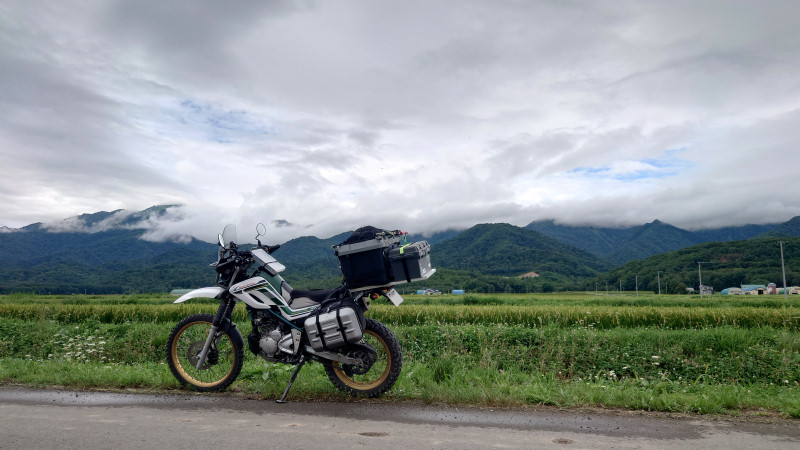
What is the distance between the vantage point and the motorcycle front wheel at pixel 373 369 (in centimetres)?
529

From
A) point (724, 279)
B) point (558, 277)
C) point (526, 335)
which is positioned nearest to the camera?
point (526, 335)

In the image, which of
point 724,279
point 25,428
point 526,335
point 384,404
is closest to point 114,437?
point 25,428

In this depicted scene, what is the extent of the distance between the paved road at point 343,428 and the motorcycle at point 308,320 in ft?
1.67

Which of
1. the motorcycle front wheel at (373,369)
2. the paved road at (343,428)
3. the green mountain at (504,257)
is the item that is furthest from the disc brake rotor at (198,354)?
the green mountain at (504,257)

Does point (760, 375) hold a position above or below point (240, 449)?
below

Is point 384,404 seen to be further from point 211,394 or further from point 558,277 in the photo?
point 558,277

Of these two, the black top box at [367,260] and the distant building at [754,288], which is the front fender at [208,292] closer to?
the black top box at [367,260]

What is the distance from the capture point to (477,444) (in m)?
3.73

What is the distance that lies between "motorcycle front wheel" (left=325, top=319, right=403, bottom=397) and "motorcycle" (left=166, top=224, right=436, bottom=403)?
10mm

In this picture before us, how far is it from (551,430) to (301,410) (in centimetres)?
233

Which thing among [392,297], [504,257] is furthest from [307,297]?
[504,257]

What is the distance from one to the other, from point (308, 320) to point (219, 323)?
1.35 metres

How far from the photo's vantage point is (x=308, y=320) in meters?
5.32

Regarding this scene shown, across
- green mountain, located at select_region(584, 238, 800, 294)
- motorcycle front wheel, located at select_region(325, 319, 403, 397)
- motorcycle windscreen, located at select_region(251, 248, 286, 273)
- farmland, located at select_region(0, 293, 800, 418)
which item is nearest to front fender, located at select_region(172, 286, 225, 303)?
motorcycle windscreen, located at select_region(251, 248, 286, 273)
